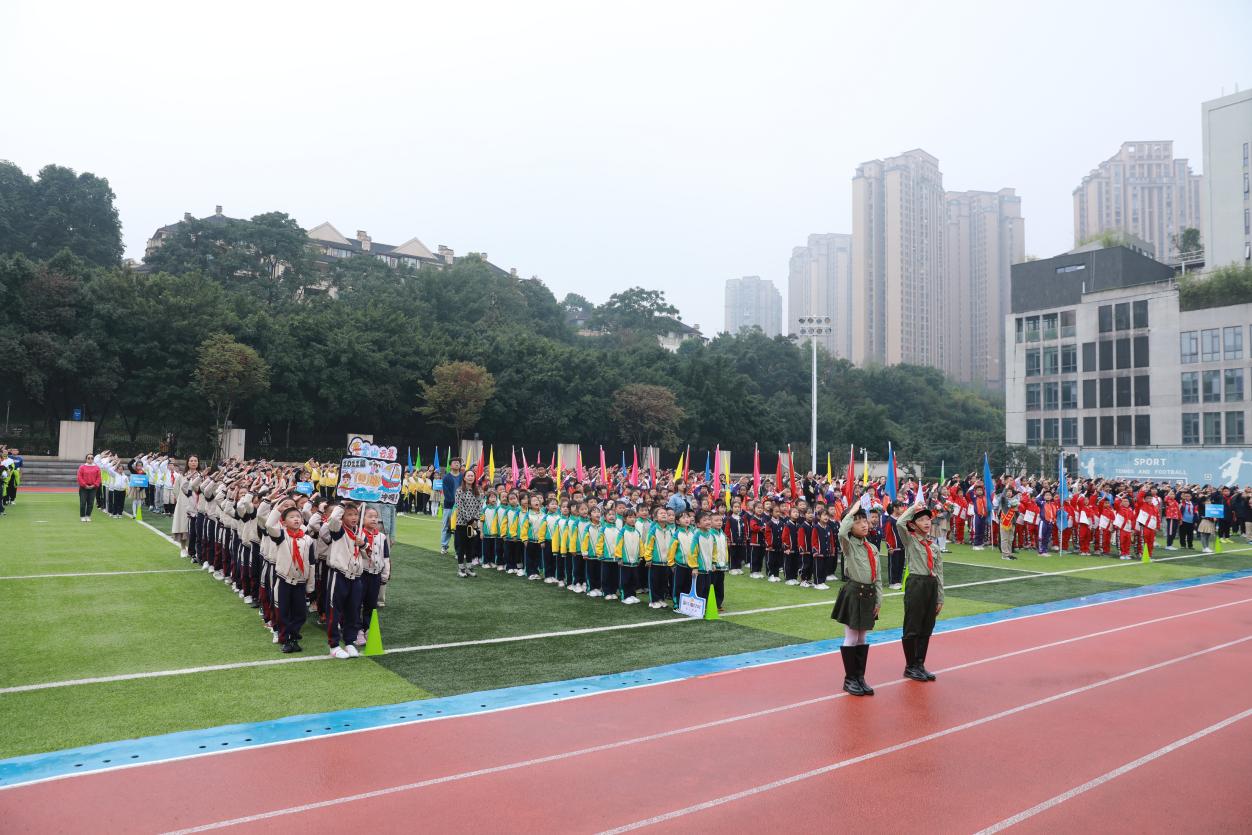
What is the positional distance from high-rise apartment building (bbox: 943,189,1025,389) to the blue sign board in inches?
3551

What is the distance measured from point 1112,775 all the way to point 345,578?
7259mm

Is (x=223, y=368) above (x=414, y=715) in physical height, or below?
above

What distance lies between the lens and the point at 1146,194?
107 m

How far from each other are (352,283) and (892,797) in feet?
208

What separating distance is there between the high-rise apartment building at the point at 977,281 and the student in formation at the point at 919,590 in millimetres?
123303

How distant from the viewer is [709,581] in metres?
11.8

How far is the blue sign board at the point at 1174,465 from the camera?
32562 millimetres

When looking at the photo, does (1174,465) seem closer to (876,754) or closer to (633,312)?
(876,754)

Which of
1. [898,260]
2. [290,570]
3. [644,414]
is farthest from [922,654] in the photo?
[898,260]

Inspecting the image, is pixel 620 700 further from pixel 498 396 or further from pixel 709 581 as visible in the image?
A: pixel 498 396

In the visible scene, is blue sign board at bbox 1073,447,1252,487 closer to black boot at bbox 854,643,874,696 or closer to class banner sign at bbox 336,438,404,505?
black boot at bbox 854,643,874,696

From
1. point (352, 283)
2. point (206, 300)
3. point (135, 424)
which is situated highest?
point (352, 283)

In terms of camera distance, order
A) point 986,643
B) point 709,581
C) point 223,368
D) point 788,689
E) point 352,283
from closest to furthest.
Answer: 1. point 788,689
2. point 986,643
3. point 709,581
4. point 223,368
5. point 352,283

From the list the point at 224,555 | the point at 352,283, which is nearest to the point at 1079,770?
the point at 224,555
